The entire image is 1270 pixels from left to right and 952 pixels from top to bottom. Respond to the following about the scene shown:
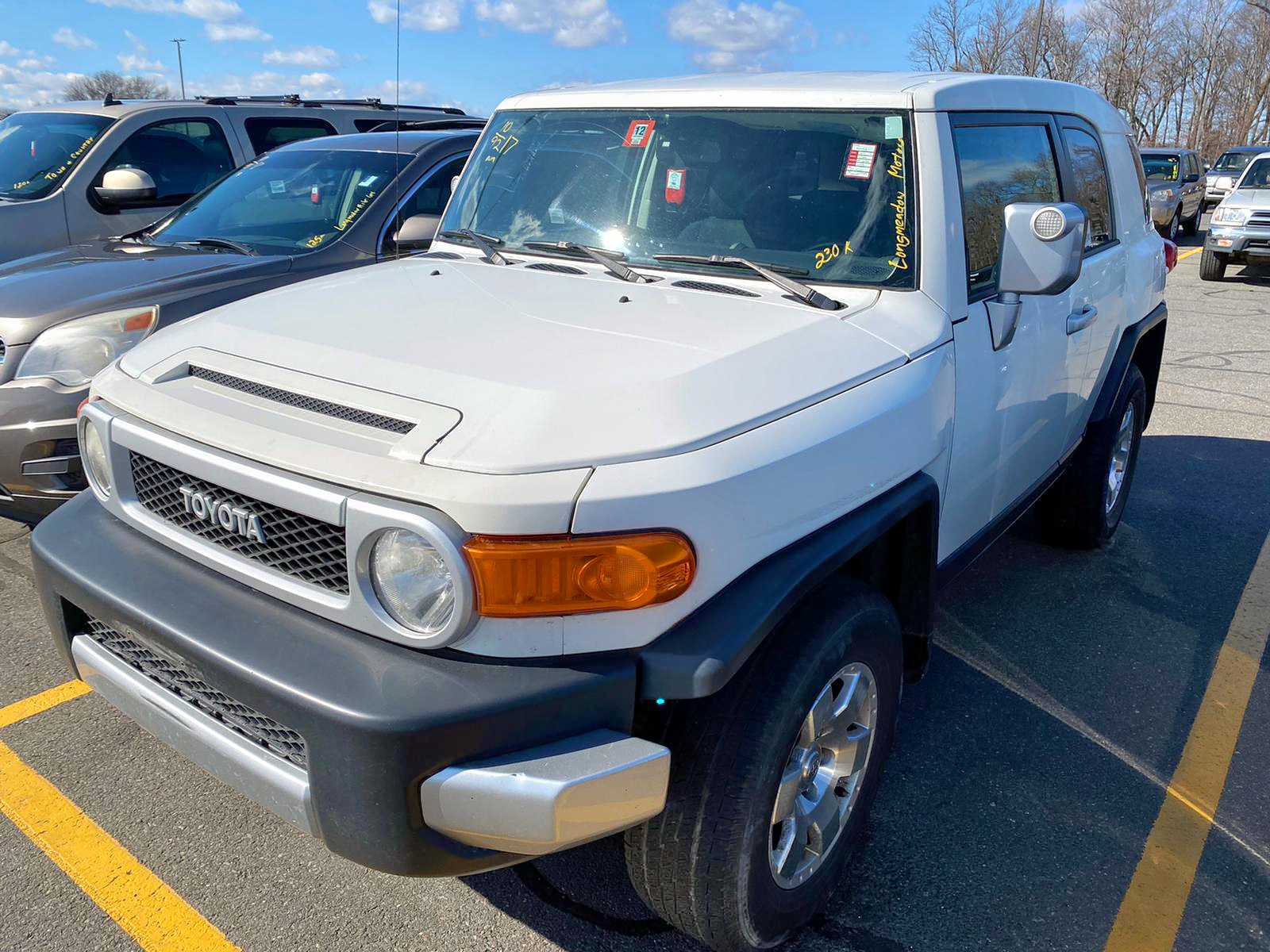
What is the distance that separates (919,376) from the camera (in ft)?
8.17

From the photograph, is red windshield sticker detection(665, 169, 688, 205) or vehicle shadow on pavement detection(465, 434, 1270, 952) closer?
vehicle shadow on pavement detection(465, 434, 1270, 952)

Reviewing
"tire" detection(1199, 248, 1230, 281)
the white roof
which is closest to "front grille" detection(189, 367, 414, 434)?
the white roof

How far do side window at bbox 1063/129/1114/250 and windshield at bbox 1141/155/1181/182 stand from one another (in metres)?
16.3

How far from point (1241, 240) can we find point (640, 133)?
44.5 feet

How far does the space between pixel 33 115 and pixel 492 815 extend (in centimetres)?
770

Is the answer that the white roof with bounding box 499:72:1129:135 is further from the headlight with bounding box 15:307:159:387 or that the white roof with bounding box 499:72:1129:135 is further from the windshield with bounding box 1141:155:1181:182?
the windshield with bounding box 1141:155:1181:182

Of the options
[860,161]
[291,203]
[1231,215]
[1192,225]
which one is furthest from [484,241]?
[1192,225]

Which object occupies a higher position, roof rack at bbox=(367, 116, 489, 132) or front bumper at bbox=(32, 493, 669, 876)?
roof rack at bbox=(367, 116, 489, 132)

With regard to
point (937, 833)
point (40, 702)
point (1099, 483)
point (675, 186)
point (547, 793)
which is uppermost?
point (675, 186)

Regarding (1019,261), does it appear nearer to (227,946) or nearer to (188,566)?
(188,566)

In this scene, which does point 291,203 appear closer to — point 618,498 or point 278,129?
point 278,129

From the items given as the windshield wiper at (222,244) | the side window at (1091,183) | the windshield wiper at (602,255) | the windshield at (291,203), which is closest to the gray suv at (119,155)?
the windshield at (291,203)

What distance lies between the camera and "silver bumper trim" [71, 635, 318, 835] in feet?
6.25

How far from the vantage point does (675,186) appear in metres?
3.09
